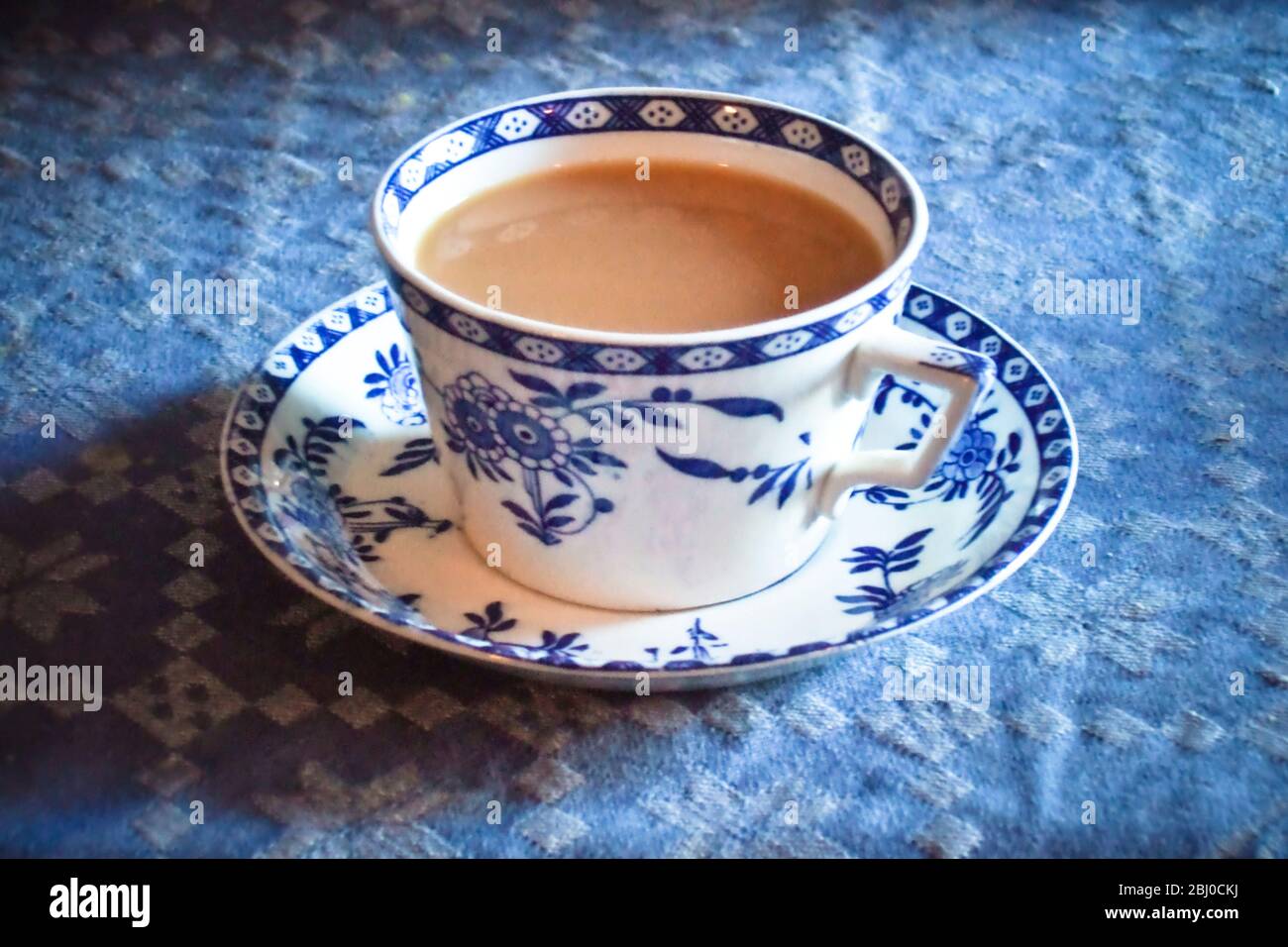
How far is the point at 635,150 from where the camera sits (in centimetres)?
55

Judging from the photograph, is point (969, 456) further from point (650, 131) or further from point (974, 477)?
point (650, 131)

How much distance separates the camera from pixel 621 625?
0.46 m

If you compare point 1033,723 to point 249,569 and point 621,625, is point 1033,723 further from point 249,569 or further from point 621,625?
point 249,569

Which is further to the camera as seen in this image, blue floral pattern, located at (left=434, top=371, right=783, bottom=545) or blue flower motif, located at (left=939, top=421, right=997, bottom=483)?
blue flower motif, located at (left=939, top=421, right=997, bottom=483)

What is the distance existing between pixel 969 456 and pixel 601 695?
0.63 ft

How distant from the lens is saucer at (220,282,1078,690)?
16.5 inches

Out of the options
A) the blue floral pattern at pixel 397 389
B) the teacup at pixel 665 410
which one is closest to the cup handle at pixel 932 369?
the teacup at pixel 665 410

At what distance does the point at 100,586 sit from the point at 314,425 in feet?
0.36

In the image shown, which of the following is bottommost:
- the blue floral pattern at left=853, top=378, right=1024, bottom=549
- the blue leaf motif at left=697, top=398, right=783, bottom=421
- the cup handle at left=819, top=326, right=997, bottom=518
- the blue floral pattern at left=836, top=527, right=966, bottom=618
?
the blue floral pattern at left=836, top=527, right=966, bottom=618

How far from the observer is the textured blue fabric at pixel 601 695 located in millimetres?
408

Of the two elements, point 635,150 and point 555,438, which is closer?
point 555,438

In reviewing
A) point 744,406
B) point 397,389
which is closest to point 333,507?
point 397,389

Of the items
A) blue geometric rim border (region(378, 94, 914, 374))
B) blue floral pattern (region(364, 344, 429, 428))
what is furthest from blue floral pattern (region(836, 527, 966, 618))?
blue floral pattern (region(364, 344, 429, 428))

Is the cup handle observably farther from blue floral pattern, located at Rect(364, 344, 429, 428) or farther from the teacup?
blue floral pattern, located at Rect(364, 344, 429, 428)
